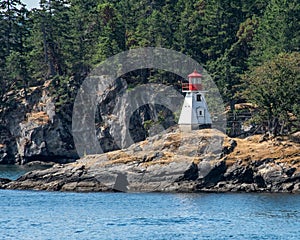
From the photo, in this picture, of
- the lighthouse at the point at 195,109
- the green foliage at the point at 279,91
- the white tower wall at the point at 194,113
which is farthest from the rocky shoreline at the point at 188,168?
the green foliage at the point at 279,91

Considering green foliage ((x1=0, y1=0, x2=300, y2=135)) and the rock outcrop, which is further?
the rock outcrop

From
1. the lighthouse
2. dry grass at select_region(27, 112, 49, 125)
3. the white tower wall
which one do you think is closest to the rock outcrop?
dry grass at select_region(27, 112, 49, 125)

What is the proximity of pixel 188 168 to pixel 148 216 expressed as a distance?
43.1 feet

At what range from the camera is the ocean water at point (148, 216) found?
238ft

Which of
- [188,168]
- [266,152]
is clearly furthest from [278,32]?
[188,168]

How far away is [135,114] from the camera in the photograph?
12694 centimetres

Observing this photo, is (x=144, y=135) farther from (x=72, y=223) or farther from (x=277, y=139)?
(x=72, y=223)

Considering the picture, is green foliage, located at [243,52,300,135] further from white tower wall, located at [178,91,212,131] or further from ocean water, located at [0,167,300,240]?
ocean water, located at [0,167,300,240]

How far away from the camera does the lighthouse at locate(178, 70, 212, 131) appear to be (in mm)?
102062

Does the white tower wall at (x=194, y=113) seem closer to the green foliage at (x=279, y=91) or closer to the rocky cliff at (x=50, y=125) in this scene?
the green foliage at (x=279, y=91)

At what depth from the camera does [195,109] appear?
102625 millimetres

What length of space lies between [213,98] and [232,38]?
15.7 meters

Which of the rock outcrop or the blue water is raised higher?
the rock outcrop

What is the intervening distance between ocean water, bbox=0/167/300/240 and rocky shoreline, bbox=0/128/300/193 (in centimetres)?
187
